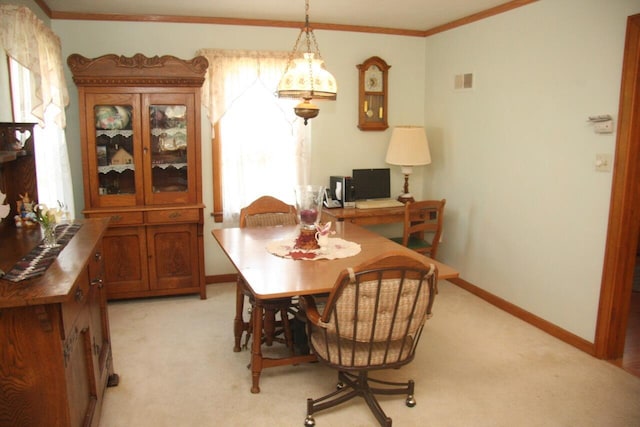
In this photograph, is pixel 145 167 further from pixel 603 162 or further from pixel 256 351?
pixel 603 162

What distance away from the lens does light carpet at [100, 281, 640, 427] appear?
250 centimetres

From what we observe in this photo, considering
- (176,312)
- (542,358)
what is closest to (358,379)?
(542,358)

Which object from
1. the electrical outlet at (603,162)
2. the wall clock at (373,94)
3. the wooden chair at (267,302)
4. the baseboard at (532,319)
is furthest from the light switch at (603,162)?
the wall clock at (373,94)

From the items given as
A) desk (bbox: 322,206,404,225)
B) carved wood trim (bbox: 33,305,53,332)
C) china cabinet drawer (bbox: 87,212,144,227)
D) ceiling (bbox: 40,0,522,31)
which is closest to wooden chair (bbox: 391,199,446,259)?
desk (bbox: 322,206,404,225)

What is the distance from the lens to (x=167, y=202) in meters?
4.05

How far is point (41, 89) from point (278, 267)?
1728 millimetres

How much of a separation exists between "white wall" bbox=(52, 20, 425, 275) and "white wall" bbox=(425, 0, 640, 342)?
0.35 meters

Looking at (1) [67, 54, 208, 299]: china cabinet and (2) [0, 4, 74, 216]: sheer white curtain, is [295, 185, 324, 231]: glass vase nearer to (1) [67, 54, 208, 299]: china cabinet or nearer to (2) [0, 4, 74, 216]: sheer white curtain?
(1) [67, 54, 208, 299]: china cabinet

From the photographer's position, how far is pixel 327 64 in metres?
4.57

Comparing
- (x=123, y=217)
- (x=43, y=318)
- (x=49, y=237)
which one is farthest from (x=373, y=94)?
(x=43, y=318)

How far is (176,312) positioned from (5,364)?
2.24 m

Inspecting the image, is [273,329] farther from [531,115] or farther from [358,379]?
[531,115]

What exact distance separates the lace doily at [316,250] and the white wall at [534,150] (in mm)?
1456

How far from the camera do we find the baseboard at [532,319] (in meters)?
3.25
